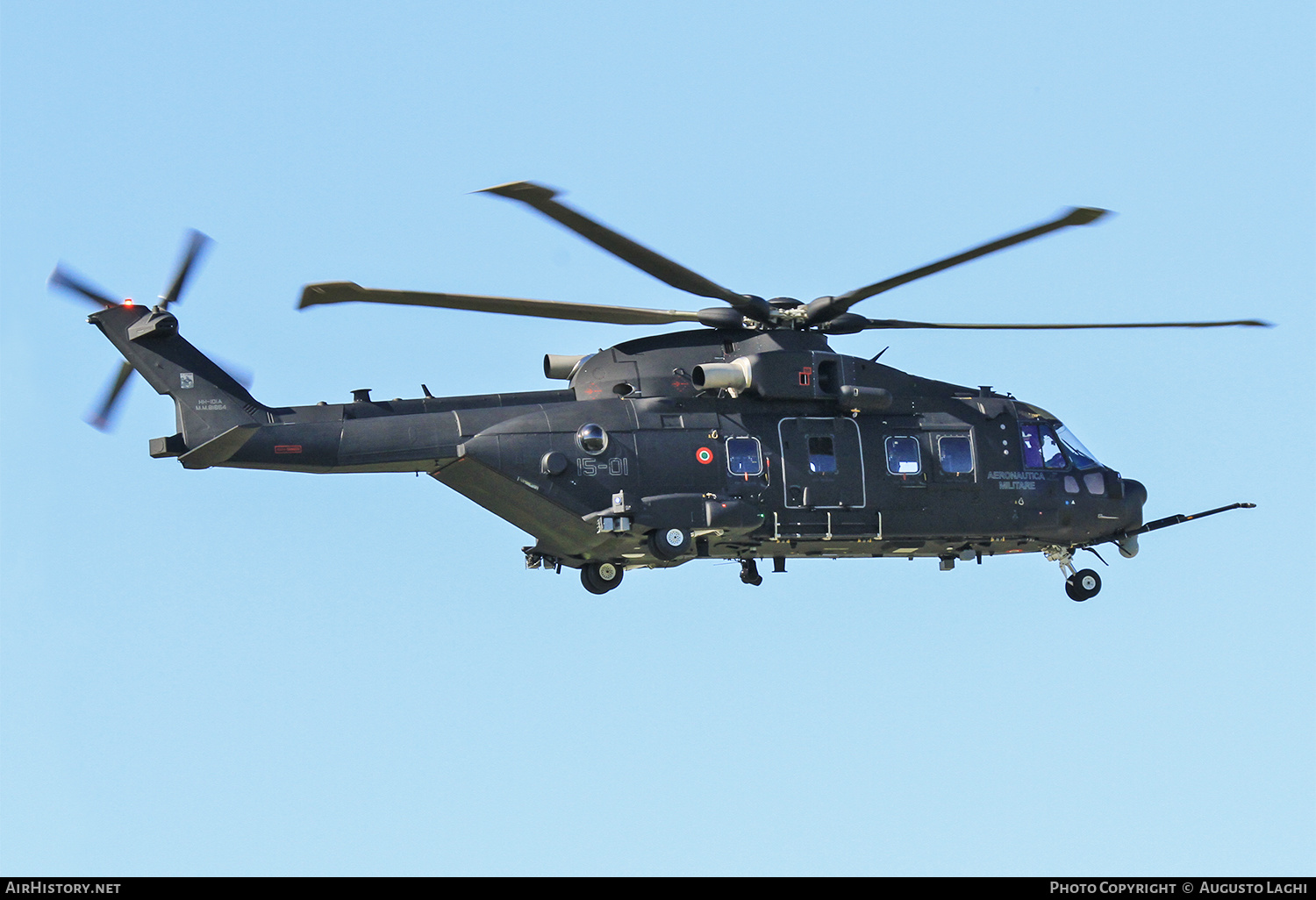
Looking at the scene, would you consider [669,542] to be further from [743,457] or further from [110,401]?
[110,401]

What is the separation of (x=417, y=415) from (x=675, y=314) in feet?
14.8

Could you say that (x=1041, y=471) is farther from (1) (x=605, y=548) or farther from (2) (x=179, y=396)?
(2) (x=179, y=396)

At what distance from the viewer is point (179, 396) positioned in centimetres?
2764

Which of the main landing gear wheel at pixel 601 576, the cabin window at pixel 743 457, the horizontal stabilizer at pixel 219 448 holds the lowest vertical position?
the main landing gear wheel at pixel 601 576

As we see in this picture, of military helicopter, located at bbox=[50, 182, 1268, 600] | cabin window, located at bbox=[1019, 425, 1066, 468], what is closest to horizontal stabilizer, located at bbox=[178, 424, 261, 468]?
military helicopter, located at bbox=[50, 182, 1268, 600]

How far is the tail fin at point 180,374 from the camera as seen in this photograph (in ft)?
90.4

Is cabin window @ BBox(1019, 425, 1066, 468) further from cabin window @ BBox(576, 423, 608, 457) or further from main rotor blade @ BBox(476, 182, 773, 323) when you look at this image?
cabin window @ BBox(576, 423, 608, 457)

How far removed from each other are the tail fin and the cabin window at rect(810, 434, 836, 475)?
8731mm

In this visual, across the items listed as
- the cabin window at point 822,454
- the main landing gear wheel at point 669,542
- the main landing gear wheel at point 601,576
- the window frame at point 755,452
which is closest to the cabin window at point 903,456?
the cabin window at point 822,454

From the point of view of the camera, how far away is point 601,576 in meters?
30.4

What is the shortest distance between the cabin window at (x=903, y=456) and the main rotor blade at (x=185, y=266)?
11463mm

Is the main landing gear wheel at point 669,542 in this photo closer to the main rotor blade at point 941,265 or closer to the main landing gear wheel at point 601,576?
the main landing gear wheel at point 601,576

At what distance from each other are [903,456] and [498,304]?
744cm
